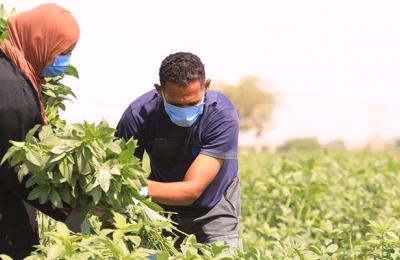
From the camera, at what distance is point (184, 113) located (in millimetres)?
4570

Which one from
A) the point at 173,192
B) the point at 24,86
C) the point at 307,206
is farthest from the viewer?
A: the point at 307,206

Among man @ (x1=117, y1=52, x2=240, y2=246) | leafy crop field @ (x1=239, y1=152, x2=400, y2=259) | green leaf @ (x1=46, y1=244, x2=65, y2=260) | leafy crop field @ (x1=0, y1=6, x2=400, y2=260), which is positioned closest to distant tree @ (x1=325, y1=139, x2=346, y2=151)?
leafy crop field @ (x1=239, y1=152, x2=400, y2=259)

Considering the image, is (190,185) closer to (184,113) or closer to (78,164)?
(184,113)

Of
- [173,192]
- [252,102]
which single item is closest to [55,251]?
[173,192]

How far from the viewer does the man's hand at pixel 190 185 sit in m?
4.29

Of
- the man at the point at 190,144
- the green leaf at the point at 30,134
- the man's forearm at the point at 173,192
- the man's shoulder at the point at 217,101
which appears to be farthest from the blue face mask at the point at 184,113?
the green leaf at the point at 30,134

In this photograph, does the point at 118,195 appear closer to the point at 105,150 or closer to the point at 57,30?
the point at 105,150

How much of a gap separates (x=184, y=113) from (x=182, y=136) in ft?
0.72

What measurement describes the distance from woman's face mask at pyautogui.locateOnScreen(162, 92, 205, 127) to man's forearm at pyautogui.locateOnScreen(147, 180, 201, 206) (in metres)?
0.34

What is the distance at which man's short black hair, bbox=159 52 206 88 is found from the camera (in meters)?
4.46

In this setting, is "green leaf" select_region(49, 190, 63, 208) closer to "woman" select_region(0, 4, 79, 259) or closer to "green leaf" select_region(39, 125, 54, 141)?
"woman" select_region(0, 4, 79, 259)

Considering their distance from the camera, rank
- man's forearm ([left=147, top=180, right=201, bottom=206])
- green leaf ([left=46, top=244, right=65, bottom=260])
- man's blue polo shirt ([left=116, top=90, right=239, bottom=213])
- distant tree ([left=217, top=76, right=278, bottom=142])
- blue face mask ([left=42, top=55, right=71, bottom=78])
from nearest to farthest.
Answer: green leaf ([left=46, top=244, right=65, bottom=260])
blue face mask ([left=42, top=55, right=71, bottom=78])
man's forearm ([left=147, top=180, right=201, bottom=206])
man's blue polo shirt ([left=116, top=90, right=239, bottom=213])
distant tree ([left=217, top=76, right=278, bottom=142])

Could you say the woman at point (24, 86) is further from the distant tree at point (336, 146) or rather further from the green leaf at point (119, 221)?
the distant tree at point (336, 146)

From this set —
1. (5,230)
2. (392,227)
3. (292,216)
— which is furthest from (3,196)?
(292,216)
